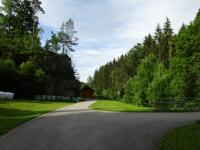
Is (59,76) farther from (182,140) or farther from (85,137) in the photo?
(182,140)

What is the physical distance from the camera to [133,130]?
17.2 metres

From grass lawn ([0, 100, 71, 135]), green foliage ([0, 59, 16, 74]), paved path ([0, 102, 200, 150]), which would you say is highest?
green foliage ([0, 59, 16, 74])

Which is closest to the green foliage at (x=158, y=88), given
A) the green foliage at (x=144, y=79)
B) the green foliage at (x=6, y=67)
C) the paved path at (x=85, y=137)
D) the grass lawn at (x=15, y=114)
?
the green foliage at (x=144, y=79)

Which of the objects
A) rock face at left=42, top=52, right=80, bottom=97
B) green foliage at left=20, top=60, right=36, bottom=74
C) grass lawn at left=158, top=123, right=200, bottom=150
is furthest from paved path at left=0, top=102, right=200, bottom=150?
rock face at left=42, top=52, right=80, bottom=97

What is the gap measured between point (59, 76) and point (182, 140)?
236 ft

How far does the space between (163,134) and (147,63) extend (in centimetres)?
3728

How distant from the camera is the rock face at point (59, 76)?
79125 mm

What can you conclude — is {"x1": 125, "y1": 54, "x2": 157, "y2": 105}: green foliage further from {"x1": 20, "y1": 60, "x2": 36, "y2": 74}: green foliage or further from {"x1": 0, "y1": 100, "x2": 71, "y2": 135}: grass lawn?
{"x1": 20, "y1": 60, "x2": 36, "y2": 74}: green foliage

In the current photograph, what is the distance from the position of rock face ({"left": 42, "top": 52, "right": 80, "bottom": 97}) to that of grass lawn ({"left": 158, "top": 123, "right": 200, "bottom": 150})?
61.3 m

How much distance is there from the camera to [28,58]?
73.7 m

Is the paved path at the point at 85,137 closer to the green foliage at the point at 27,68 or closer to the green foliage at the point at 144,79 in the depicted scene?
the green foliage at the point at 144,79

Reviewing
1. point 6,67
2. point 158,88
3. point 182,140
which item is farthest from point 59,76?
point 182,140

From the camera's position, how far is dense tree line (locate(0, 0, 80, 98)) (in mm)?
62906

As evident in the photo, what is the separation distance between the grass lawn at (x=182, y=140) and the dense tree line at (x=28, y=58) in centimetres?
4762
